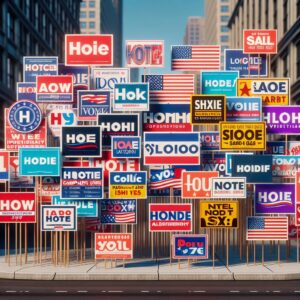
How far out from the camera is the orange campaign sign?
20.1 m

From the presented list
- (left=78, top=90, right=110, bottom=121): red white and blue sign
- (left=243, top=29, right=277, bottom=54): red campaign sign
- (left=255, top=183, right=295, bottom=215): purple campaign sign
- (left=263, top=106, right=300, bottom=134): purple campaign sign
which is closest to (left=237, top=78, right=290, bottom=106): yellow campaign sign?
(left=263, top=106, right=300, bottom=134): purple campaign sign

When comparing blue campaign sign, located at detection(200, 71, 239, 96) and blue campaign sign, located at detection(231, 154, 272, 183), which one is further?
blue campaign sign, located at detection(200, 71, 239, 96)

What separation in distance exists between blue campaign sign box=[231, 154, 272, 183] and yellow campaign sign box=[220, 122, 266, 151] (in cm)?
43

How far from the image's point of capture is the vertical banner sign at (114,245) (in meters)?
20.1

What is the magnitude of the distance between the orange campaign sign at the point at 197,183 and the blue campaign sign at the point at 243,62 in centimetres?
606

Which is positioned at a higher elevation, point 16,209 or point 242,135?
point 242,135

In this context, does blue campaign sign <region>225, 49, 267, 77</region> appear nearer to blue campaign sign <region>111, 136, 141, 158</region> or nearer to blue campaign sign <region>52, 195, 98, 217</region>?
blue campaign sign <region>111, 136, 141, 158</region>

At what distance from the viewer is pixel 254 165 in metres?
20.5

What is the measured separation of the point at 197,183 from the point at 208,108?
9.98 feet

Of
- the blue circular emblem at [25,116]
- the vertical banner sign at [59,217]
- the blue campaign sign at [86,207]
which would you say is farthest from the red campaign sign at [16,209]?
the blue circular emblem at [25,116]

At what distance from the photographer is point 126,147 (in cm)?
2052

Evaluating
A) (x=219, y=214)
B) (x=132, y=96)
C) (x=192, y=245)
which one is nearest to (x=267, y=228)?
(x=219, y=214)

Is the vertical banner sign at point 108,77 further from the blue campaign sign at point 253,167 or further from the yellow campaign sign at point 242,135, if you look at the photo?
the blue campaign sign at point 253,167

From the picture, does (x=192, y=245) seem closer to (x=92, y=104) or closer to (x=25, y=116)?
(x=92, y=104)
